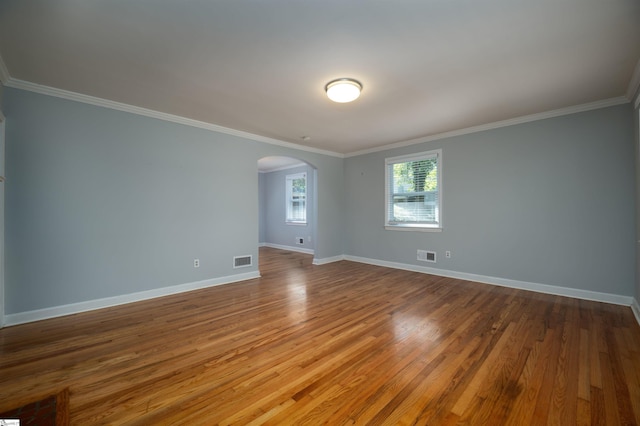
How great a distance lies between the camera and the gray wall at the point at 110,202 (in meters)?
2.88

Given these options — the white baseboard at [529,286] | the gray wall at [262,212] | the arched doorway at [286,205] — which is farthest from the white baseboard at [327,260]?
the gray wall at [262,212]

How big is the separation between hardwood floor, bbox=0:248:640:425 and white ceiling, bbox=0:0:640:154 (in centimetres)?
255

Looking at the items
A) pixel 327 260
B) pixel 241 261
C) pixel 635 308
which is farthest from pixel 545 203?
pixel 241 261

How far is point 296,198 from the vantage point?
8.09m

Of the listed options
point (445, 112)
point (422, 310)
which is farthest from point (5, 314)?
→ point (445, 112)

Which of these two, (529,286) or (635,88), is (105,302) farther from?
(635,88)

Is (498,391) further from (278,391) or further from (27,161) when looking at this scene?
(27,161)

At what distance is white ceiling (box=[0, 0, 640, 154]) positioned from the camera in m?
1.83

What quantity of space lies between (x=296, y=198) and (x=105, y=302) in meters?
5.38

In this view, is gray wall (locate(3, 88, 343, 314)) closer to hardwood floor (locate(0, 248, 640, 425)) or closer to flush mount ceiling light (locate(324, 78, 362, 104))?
hardwood floor (locate(0, 248, 640, 425))

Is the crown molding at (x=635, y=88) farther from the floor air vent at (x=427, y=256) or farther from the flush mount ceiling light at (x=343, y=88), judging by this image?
the floor air vent at (x=427, y=256)

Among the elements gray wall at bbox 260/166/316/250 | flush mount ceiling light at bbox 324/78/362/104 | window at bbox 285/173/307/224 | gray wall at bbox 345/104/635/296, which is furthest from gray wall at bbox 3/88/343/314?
gray wall at bbox 345/104/635/296

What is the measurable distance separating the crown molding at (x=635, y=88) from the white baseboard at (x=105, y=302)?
218 inches

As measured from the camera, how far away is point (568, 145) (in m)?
3.65
